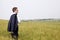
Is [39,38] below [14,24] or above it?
below

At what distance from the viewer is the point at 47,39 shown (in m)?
11.0

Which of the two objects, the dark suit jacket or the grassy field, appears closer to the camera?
the dark suit jacket

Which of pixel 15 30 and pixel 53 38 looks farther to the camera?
pixel 53 38

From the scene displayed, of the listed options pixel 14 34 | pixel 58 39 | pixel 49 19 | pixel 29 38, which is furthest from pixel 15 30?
pixel 49 19

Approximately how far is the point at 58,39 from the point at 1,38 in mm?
2466

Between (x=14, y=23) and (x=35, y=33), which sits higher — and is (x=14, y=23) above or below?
above

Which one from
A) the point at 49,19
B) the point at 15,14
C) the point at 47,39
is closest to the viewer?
the point at 15,14

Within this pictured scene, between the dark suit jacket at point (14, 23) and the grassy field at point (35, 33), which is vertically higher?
the dark suit jacket at point (14, 23)

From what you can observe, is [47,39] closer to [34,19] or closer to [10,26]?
[10,26]

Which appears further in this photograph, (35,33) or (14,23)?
(35,33)

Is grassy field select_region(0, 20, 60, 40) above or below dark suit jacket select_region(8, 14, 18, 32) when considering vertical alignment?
below

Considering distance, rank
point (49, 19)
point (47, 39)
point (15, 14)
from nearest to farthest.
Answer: point (15, 14)
point (47, 39)
point (49, 19)

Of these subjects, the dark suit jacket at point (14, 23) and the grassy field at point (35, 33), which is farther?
the grassy field at point (35, 33)

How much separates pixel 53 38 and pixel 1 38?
2.28 meters
